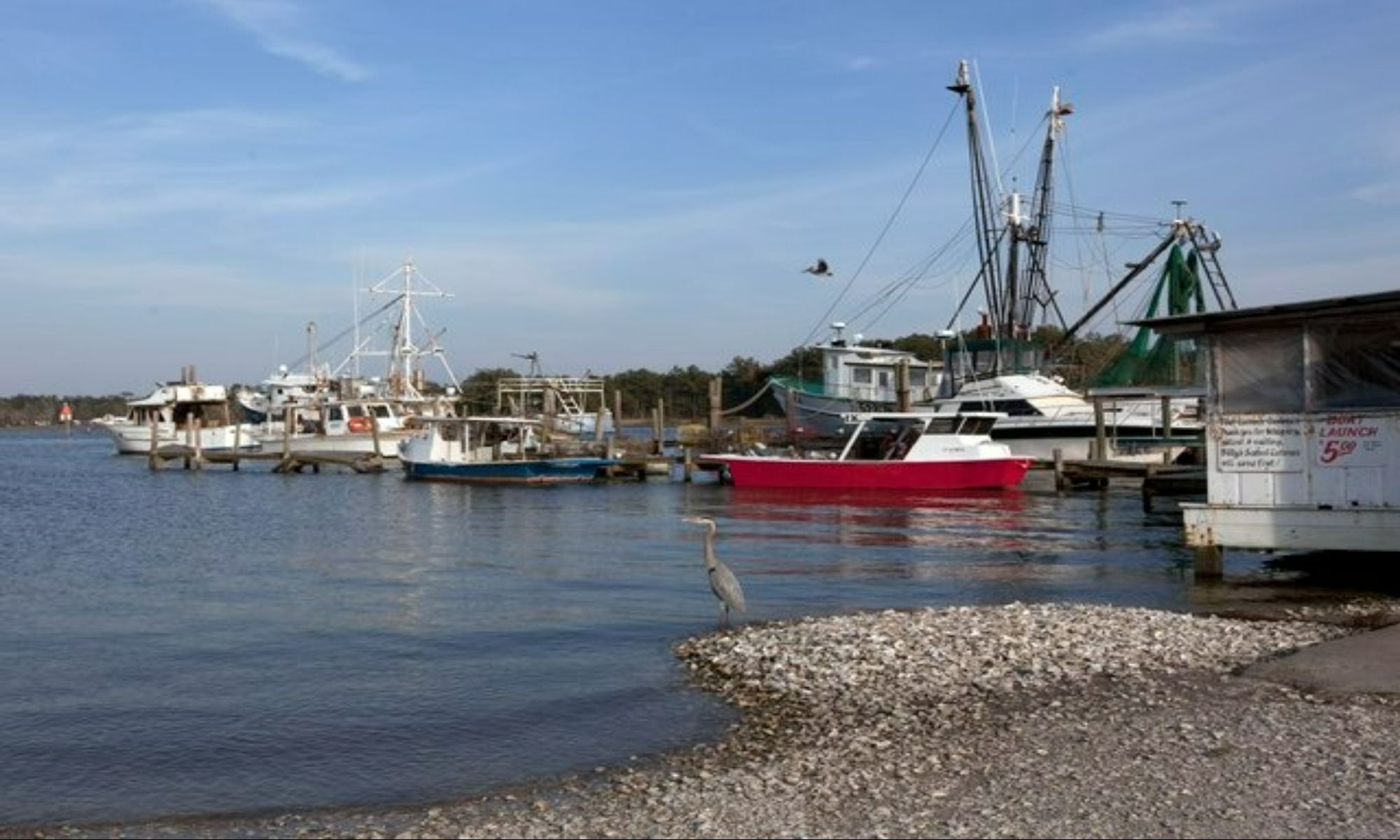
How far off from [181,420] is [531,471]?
35280 mm

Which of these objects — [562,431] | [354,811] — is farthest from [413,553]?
[562,431]

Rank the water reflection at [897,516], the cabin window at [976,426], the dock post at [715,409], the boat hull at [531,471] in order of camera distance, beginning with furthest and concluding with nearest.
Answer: the dock post at [715,409] → the boat hull at [531,471] → the cabin window at [976,426] → the water reflection at [897,516]

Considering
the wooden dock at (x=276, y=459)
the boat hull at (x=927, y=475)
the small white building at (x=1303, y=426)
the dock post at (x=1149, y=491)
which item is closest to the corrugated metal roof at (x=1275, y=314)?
the small white building at (x=1303, y=426)

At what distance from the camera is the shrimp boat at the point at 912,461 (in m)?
39.4

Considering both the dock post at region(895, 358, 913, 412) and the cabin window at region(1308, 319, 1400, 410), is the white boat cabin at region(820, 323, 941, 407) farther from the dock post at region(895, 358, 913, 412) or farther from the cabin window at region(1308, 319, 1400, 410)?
the cabin window at region(1308, 319, 1400, 410)

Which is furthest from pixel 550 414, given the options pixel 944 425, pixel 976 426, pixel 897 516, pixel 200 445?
pixel 897 516

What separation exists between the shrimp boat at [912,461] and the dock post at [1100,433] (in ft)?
8.58

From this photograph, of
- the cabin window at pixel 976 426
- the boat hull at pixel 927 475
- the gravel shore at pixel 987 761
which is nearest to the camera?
the gravel shore at pixel 987 761

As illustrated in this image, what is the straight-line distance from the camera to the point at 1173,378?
42.8 metres

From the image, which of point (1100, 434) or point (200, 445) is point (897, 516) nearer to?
point (1100, 434)

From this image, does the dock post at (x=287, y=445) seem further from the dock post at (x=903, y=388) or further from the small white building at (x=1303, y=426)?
the small white building at (x=1303, y=426)

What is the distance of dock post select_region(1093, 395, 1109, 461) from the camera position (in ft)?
135

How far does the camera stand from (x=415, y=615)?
713 inches

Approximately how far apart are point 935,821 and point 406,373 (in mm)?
63432
